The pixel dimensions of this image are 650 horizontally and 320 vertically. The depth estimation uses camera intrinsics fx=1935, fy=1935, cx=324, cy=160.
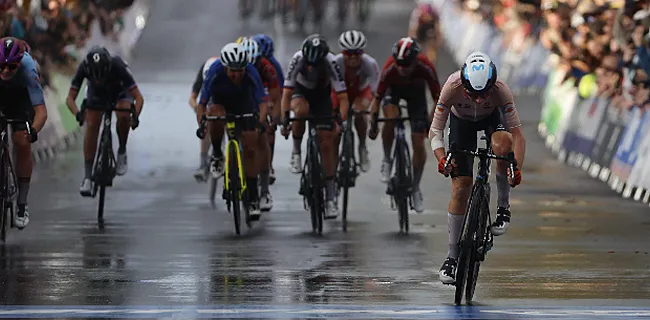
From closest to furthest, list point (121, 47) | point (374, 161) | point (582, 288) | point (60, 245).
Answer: point (582, 288) → point (60, 245) → point (374, 161) → point (121, 47)

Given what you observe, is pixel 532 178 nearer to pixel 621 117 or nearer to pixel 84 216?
pixel 621 117

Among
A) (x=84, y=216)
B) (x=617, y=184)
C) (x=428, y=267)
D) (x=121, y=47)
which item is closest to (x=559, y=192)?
(x=617, y=184)

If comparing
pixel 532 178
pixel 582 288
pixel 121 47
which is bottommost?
pixel 121 47

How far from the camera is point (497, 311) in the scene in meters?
12.3

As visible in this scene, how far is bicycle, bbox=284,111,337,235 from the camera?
17.7 m

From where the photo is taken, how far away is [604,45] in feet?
80.0

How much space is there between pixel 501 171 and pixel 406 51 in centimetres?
500

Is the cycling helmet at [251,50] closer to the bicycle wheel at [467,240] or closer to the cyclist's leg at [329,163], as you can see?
the cyclist's leg at [329,163]

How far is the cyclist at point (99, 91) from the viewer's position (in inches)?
732

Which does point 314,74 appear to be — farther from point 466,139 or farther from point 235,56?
point 466,139

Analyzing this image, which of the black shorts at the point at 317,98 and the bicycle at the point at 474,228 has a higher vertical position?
the bicycle at the point at 474,228

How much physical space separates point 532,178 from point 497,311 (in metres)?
11.6

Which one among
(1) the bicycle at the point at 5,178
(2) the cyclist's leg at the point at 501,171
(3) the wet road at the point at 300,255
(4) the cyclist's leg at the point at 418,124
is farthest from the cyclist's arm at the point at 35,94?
(2) the cyclist's leg at the point at 501,171

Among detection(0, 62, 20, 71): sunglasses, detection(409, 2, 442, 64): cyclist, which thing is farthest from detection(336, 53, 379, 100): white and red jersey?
detection(409, 2, 442, 64): cyclist
